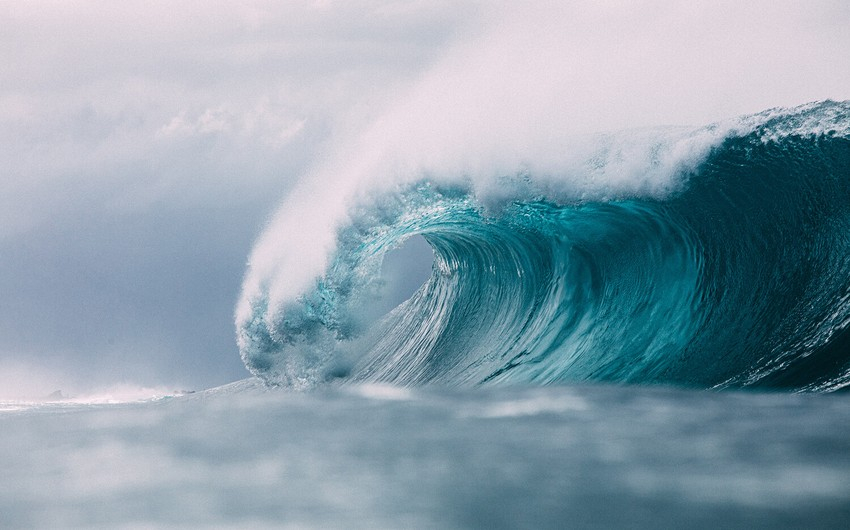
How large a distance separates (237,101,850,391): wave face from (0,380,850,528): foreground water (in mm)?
1987

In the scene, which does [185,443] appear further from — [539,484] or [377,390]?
[377,390]

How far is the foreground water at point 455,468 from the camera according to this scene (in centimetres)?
306

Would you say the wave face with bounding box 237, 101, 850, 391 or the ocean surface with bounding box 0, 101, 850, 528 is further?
the wave face with bounding box 237, 101, 850, 391

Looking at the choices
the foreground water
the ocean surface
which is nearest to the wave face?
the ocean surface

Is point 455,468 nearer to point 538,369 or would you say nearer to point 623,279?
point 538,369

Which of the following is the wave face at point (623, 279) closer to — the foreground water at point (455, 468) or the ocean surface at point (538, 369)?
the ocean surface at point (538, 369)

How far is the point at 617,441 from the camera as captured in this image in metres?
4.13

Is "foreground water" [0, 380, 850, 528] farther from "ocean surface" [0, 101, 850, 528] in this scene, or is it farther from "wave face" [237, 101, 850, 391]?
"wave face" [237, 101, 850, 391]

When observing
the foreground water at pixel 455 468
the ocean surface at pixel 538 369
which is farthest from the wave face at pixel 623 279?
the foreground water at pixel 455 468

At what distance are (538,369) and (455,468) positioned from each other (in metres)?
4.91

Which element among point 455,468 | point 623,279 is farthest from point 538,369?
point 455,468

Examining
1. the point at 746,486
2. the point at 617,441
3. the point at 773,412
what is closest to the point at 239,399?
the point at 617,441

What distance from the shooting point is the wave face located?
7.58 meters

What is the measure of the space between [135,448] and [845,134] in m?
7.44
